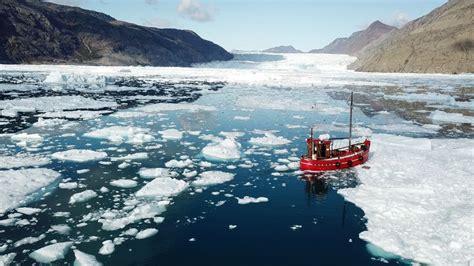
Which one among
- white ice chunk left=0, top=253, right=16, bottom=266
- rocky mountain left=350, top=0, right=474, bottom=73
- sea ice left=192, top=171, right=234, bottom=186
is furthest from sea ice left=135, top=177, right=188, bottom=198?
rocky mountain left=350, top=0, right=474, bottom=73

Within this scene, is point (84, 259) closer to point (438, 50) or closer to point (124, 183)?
point (124, 183)

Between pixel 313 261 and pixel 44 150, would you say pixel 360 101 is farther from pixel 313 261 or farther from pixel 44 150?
pixel 313 261

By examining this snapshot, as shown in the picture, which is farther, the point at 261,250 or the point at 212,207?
the point at 212,207

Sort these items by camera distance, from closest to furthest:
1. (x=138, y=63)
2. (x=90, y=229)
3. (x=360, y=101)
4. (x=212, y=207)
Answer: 1. (x=90, y=229)
2. (x=212, y=207)
3. (x=360, y=101)
4. (x=138, y=63)

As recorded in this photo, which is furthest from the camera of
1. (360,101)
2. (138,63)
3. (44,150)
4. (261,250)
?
(138,63)

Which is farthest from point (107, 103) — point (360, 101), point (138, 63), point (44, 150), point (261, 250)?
point (138, 63)

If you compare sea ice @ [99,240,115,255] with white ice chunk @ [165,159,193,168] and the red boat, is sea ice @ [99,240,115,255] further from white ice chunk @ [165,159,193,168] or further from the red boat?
the red boat

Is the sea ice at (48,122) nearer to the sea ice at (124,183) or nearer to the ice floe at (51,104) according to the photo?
the ice floe at (51,104)
